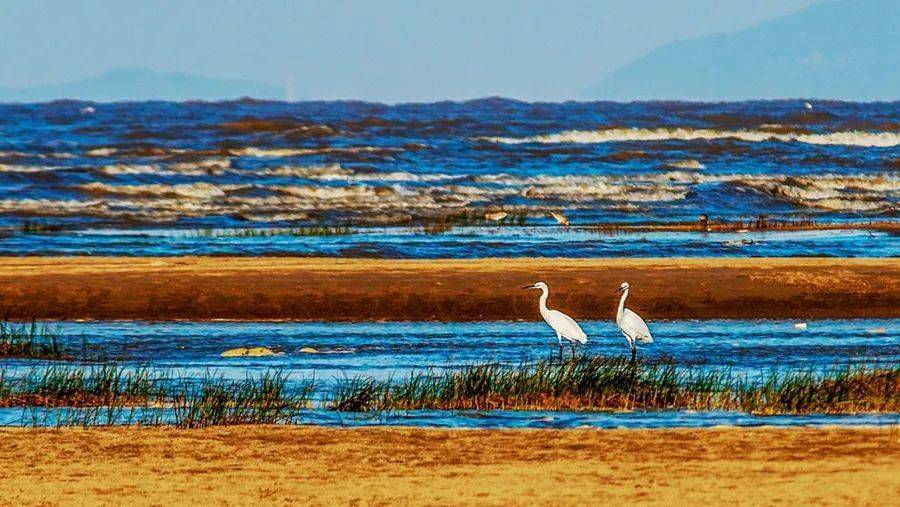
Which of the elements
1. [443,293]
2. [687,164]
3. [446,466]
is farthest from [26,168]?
[446,466]

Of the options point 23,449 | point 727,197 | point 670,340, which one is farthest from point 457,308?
point 727,197

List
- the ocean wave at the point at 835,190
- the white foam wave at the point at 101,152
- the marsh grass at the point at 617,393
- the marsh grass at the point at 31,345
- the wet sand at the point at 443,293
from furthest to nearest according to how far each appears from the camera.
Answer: the white foam wave at the point at 101,152, the ocean wave at the point at 835,190, the wet sand at the point at 443,293, the marsh grass at the point at 31,345, the marsh grass at the point at 617,393

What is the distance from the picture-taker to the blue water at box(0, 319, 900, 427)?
15.8 m

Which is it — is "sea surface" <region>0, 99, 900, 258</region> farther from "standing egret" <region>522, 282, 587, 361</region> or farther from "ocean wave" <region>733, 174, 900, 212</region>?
"standing egret" <region>522, 282, 587, 361</region>

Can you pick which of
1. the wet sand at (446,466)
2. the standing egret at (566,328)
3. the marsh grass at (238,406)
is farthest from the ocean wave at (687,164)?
the wet sand at (446,466)

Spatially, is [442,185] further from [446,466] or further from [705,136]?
[446,466]

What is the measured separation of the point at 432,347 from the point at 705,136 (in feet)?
242

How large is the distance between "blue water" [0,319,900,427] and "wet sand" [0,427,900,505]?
4.85 feet

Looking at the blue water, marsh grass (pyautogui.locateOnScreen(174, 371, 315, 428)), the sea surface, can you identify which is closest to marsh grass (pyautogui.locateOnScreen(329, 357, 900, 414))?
→ the blue water

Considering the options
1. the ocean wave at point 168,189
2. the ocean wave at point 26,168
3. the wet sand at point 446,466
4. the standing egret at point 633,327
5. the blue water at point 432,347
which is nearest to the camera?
the wet sand at point 446,466

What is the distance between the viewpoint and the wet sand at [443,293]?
81.4ft

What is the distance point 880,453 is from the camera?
492 inches

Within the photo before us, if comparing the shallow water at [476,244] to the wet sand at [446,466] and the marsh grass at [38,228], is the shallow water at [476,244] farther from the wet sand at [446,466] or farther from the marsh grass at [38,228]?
the wet sand at [446,466]

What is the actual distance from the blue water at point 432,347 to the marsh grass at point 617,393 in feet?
1.17
